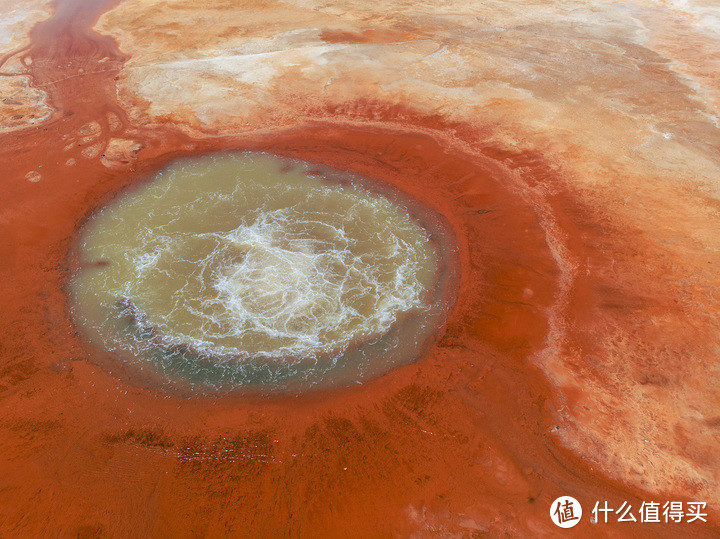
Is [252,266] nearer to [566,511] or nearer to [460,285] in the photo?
[460,285]

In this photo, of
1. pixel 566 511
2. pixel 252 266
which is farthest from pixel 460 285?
pixel 252 266

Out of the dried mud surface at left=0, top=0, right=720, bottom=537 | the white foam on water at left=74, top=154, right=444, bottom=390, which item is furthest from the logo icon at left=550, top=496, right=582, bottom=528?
the white foam on water at left=74, top=154, right=444, bottom=390

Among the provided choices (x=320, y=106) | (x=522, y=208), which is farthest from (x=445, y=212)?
(x=320, y=106)

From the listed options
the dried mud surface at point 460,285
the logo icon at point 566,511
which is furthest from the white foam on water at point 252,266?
the logo icon at point 566,511

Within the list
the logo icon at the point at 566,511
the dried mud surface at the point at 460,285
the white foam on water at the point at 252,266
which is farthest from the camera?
the white foam on water at the point at 252,266

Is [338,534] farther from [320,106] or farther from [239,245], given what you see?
[320,106]

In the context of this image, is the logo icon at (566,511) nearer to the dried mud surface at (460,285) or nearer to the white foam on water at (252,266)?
the dried mud surface at (460,285)
